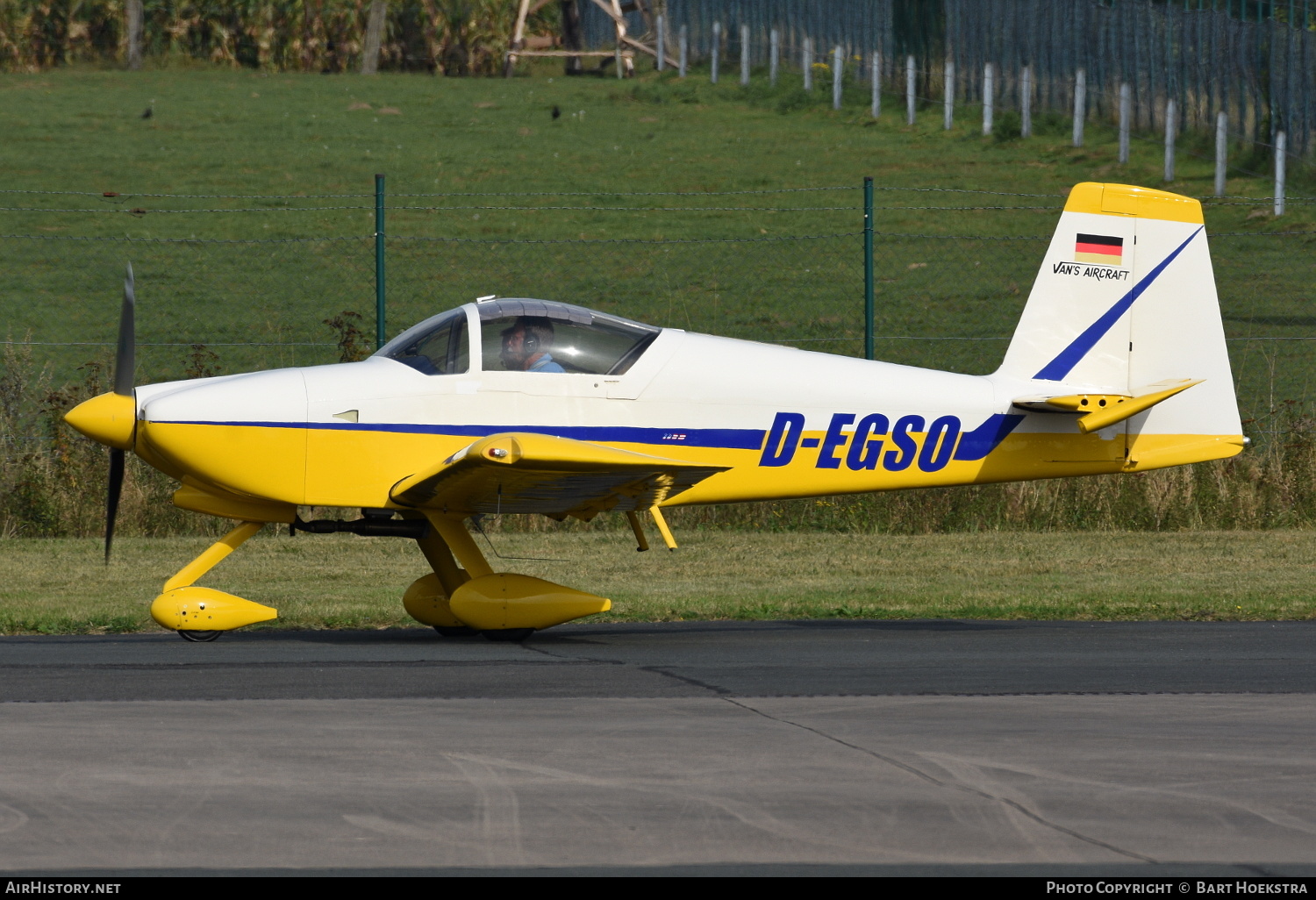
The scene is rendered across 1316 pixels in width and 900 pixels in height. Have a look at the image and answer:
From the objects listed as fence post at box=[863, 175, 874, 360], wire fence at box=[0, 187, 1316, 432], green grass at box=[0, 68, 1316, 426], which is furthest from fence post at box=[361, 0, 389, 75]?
fence post at box=[863, 175, 874, 360]

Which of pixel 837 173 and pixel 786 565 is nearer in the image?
pixel 786 565

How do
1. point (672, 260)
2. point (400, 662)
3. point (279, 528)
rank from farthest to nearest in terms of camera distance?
point (672, 260) < point (279, 528) < point (400, 662)

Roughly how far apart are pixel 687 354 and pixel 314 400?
7.44 feet

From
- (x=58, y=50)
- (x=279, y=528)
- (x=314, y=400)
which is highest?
(x=58, y=50)

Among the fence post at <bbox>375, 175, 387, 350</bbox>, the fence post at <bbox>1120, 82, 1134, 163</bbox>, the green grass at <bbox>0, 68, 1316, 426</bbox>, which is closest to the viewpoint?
the fence post at <bbox>375, 175, 387, 350</bbox>

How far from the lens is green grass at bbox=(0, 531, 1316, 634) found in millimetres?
11391

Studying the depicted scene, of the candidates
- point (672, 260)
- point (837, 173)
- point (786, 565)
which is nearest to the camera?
point (786, 565)

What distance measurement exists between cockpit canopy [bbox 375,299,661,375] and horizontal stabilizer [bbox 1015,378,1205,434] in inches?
101

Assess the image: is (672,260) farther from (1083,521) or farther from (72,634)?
(72,634)

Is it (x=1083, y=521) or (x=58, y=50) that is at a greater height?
(x=58, y=50)

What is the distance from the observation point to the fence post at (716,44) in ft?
160

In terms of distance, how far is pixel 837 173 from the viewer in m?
34.1

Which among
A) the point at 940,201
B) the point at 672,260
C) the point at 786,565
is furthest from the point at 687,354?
the point at 940,201

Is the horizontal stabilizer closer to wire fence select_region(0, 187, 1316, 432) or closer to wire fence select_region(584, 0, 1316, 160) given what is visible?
wire fence select_region(0, 187, 1316, 432)
